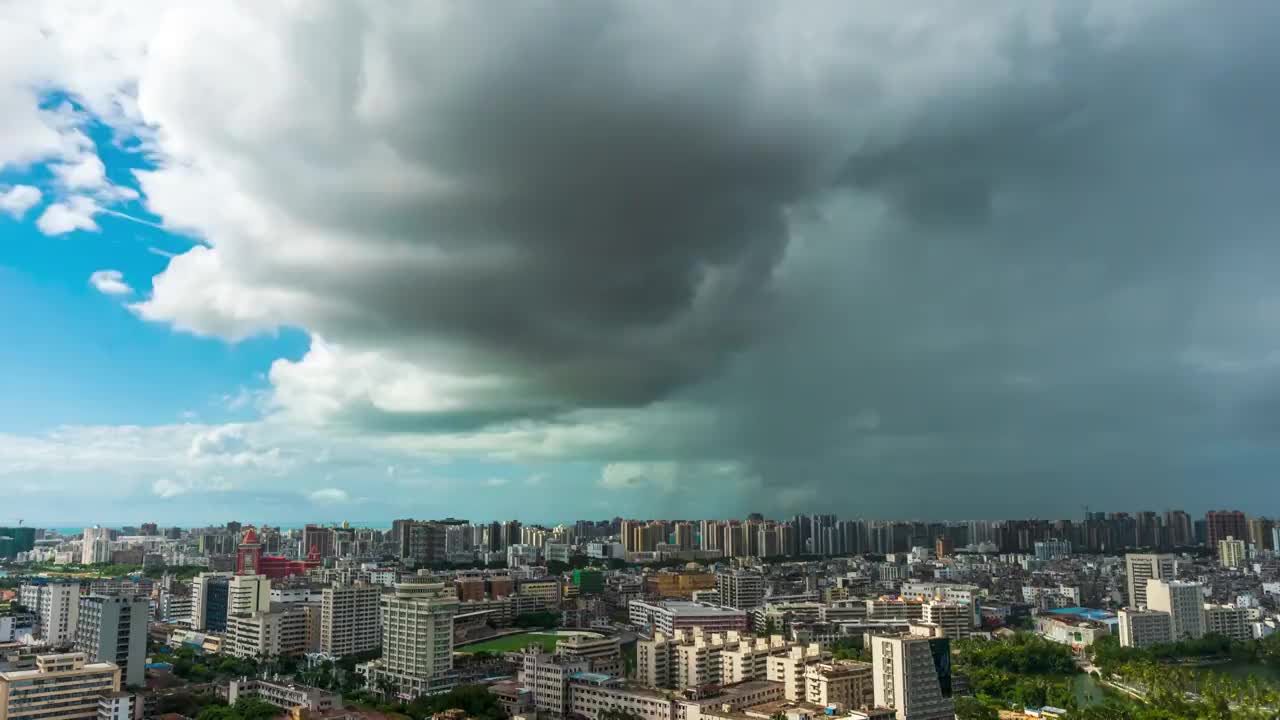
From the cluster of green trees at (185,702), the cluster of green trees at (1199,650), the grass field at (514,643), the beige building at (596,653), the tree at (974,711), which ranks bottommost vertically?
the grass field at (514,643)

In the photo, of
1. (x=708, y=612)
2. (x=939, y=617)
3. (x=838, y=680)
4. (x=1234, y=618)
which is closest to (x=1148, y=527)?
(x=1234, y=618)

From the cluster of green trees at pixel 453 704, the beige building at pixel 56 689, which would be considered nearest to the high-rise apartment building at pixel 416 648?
the cluster of green trees at pixel 453 704

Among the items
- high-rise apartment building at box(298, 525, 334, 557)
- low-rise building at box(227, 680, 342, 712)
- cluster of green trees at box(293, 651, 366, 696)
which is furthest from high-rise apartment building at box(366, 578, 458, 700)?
high-rise apartment building at box(298, 525, 334, 557)

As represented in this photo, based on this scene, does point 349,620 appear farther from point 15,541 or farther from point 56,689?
point 15,541

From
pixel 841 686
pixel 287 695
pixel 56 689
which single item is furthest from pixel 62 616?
pixel 841 686

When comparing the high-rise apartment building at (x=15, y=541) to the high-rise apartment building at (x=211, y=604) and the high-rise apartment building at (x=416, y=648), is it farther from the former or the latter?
the high-rise apartment building at (x=416, y=648)

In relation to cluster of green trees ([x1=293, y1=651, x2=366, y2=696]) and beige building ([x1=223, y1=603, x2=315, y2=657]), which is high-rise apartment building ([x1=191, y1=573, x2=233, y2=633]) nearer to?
beige building ([x1=223, y1=603, x2=315, y2=657])
